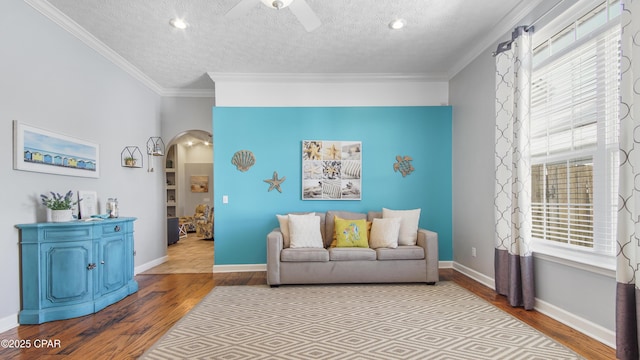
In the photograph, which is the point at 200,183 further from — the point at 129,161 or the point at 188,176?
the point at 129,161

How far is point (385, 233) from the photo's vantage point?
165 inches

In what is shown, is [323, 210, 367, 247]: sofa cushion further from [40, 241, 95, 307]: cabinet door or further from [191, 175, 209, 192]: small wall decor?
[191, 175, 209, 192]: small wall decor

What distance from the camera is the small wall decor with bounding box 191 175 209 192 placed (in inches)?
408

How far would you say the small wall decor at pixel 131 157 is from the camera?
4.48 metres

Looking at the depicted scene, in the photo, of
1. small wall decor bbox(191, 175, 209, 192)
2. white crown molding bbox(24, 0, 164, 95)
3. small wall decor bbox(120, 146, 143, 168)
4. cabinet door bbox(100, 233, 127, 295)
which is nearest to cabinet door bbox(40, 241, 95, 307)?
cabinet door bbox(100, 233, 127, 295)

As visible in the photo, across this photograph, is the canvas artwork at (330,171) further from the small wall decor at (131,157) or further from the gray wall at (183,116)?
the small wall decor at (131,157)

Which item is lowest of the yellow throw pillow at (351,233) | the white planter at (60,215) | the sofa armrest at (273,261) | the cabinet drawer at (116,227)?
the sofa armrest at (273,261)

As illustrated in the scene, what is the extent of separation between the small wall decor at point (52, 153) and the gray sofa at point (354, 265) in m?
2.24

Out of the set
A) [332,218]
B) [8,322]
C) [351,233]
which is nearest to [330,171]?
[332,218]

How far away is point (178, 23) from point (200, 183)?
7585mm

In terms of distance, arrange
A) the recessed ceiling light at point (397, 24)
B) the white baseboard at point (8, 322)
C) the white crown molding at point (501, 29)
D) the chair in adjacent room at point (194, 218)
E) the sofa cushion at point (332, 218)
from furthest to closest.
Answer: the chair in adjacent room at point (194, 218)
the sofa cushion at point (332, 218)
the recessed ceiling light at point (397, 24)
the white crown molding at point (501, 29)
the white baseboard at point (8, 322)

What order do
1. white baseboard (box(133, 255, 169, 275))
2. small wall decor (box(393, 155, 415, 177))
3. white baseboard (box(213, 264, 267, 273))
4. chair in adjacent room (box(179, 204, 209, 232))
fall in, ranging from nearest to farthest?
white baseboard (box(133, 255, 169, 275)) < white baseboard (box(213, 264, 267, 273)) < small wall decor (box(393, 155, 415, 177)) < chair in adjacent room (box(179, 204, 209, 232))

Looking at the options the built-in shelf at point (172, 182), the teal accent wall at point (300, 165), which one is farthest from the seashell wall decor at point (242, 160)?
the built-in shelf at point (172, 182)

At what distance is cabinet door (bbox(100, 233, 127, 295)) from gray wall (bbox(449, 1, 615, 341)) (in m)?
4.20
